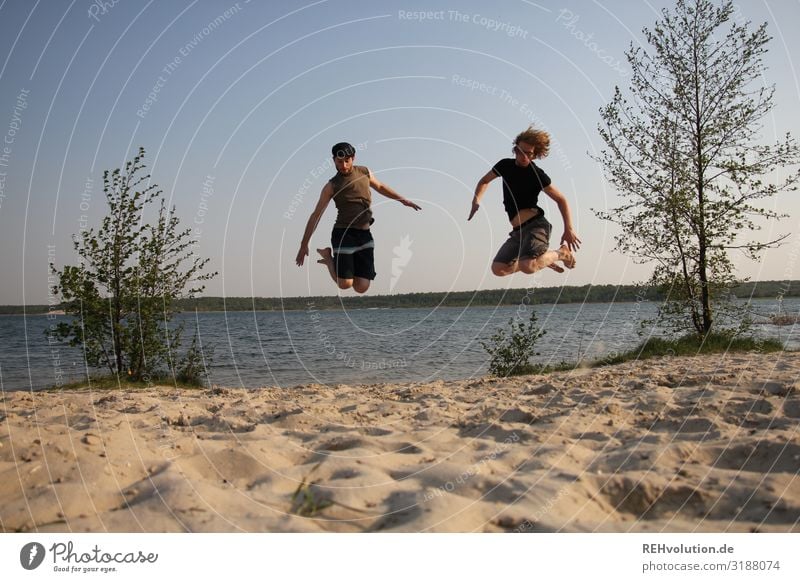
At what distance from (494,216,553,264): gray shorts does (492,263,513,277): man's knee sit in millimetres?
63

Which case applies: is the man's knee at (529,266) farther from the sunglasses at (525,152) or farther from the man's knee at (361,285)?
the man's knee at (361,285)

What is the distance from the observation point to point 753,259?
1642 cm

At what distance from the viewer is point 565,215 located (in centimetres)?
906

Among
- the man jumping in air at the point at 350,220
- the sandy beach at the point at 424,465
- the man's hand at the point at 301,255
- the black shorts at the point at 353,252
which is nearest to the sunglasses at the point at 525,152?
the man jumping in air at the point at 350,220

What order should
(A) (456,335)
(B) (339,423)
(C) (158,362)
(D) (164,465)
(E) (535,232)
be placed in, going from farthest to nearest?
(A) (456,335) < (C) (158,362) < (E) (535,232) < (B) (339,423) < (D) (164,465)

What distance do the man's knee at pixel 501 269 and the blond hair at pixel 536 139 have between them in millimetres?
1754

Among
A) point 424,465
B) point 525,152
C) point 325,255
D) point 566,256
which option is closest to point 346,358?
point 325,255

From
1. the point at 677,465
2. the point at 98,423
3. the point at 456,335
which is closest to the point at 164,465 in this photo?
the point at 98,423

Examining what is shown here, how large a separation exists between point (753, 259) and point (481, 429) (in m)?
12.4

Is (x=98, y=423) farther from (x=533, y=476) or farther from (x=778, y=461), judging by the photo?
(x=778, y=461)

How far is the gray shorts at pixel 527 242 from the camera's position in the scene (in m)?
9.24

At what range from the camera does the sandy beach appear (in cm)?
498

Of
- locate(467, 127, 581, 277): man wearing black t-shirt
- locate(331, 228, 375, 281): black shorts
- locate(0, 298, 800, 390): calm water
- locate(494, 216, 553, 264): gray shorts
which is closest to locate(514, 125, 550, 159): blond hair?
locate(467, 127, 581, 277): man wearing black t-shirt
